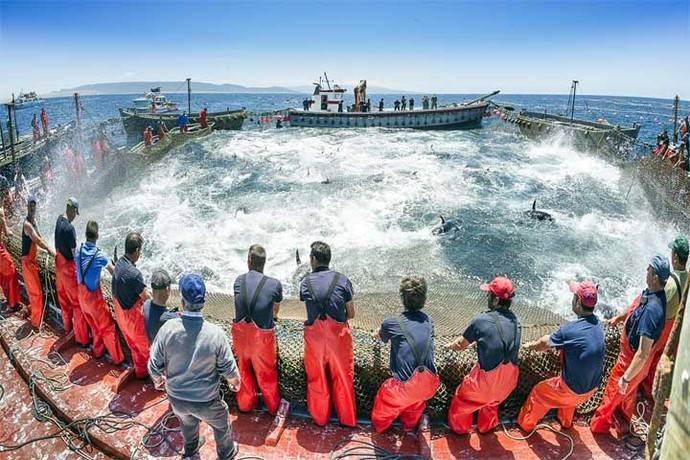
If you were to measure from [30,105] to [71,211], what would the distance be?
13202 centimetres

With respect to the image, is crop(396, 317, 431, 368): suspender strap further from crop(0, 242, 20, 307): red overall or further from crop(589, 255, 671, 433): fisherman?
crop(0, 242, 20, 307): red overall

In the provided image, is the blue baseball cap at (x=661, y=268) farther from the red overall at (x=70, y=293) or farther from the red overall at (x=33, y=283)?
the red overall at (x=33, y=283)

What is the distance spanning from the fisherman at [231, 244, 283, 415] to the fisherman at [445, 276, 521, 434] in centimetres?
180

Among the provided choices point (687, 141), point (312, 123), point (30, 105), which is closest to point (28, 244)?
point (687, 141)

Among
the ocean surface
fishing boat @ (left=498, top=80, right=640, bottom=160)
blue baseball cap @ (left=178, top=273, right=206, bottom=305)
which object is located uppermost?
fishing boat @ (left=498, top=80, right=640, bottom=160)

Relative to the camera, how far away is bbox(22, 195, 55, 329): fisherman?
579 centimetres

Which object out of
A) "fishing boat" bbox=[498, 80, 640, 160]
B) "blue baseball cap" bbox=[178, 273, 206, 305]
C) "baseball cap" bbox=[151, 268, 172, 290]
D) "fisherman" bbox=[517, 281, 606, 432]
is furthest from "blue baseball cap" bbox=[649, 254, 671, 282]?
"fishing boat" bbox=[498, 80, 640, 160]

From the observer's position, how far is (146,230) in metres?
15.7

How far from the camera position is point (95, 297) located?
5.10 m

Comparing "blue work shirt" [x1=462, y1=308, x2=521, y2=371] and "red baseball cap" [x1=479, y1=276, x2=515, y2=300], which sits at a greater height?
"red baseball cap" [x1=479, y1=276, x2=515, y2=300]

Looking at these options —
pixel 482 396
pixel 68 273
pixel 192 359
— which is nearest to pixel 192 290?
pixel 192 359

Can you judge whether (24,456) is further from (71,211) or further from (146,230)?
(146,230)

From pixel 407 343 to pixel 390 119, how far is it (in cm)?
4113

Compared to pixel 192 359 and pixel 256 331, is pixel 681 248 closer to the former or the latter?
pixel 256 331
